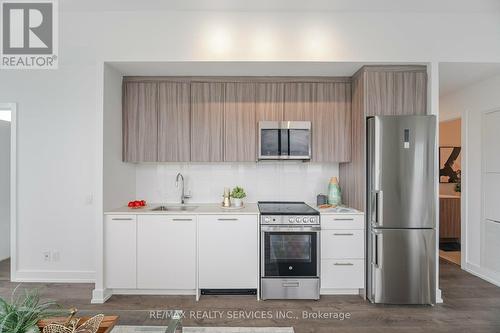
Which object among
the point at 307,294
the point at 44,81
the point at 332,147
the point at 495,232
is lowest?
the point at 307,294

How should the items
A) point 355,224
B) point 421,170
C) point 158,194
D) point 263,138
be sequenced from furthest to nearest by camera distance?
point 158,194 < point 263,138 < point 355,224 < point 421,170

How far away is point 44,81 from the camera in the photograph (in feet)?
11.6

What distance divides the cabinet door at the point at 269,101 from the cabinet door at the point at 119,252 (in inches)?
79.1

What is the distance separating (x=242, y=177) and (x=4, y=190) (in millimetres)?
3745

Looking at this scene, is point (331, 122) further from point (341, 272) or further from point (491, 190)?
point (491, 190)

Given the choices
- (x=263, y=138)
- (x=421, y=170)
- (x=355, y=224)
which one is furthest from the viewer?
(x=263, y=138)

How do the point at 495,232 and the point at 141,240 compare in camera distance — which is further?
the point at 495,232

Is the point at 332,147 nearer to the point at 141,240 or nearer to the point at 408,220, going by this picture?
the point at 408,220

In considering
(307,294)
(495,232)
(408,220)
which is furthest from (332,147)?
(495,232)

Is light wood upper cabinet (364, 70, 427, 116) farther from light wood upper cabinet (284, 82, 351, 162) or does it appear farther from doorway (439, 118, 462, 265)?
doorway (439, 118, 462, 265)

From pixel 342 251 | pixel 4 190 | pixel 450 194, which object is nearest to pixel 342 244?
pixel 342 251

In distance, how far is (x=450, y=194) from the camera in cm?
572

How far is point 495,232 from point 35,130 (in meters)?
5.98

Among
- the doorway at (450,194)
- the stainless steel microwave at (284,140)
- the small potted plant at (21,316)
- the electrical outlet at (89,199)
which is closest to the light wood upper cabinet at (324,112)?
the stainless steel microwave at (284,140)
